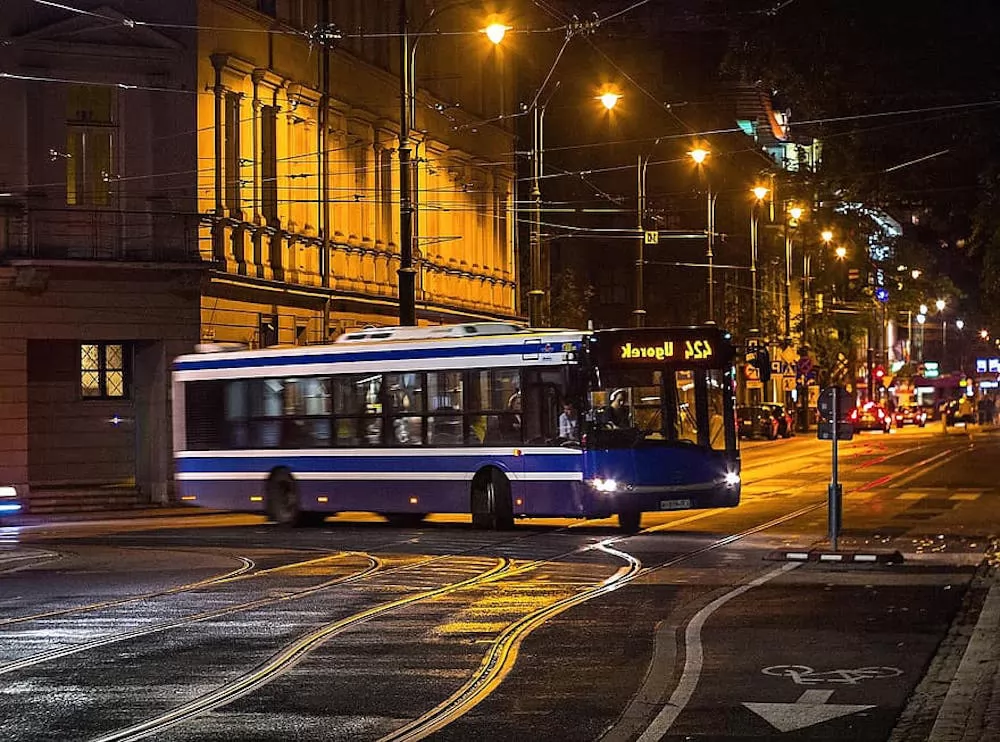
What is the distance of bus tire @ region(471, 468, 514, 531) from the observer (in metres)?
28.1

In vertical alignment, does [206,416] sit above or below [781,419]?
above

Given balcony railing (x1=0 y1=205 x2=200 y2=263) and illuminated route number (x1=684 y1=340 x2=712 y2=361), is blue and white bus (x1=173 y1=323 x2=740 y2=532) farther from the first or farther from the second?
balcony railing (x1=0 y1=205 x2=200 y2=263)

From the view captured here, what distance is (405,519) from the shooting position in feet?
106

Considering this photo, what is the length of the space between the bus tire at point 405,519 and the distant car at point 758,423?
4849 cm

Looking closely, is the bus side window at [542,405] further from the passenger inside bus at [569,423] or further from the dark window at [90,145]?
the dark window at [90,145]

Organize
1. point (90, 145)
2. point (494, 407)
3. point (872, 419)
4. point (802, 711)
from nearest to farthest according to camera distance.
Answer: point (802, 711), point (494, 407), point (90, 145), point (872, 419)

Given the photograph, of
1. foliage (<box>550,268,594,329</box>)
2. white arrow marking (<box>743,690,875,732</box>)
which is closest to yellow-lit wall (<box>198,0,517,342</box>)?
foliage (<box>550,268,594,329</box>)

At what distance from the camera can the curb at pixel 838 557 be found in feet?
71.7

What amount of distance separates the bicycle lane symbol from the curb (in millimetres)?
8434

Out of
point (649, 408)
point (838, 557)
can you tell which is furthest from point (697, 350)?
point (838, 557)

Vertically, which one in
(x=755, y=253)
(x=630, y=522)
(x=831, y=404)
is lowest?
(x=630, y=522)

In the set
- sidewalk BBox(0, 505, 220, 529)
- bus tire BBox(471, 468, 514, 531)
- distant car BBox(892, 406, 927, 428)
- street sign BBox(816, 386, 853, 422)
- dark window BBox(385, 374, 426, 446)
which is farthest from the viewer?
distant car BBox(892, 406, 927, 428)

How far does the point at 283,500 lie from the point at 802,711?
20.4m

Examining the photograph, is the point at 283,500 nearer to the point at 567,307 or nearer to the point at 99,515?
the point at 99,515
